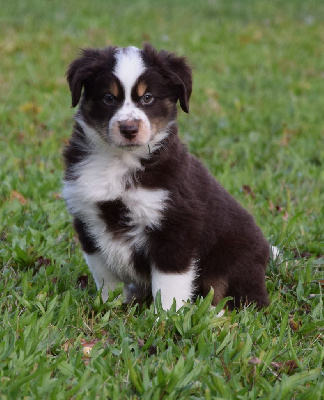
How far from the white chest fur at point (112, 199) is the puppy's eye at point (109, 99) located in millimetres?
305

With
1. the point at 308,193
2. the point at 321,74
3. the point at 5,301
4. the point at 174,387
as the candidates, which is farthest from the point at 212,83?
the point at 174,387

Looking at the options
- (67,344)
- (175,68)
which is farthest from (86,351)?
(175,68)

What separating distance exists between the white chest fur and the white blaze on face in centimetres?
23

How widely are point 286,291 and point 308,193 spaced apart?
2026mm

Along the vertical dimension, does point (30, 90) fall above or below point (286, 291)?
above

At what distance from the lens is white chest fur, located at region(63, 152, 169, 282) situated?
12.4ft

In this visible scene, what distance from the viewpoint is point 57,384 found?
2891 mm

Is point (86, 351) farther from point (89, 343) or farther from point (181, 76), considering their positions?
point (181, 76)

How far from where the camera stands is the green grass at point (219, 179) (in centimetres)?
314

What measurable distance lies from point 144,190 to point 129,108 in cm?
45

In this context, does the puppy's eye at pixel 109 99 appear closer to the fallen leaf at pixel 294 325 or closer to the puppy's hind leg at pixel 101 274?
the puppy's hind leg at pixel 101 274

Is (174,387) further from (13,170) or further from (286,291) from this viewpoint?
(13,170)

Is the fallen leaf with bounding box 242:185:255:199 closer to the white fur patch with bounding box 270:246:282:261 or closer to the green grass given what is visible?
the green grass

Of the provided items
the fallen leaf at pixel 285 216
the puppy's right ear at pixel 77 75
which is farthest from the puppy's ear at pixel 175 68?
the fallen leaf at pixel 285 216
